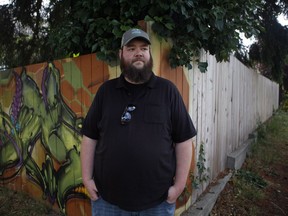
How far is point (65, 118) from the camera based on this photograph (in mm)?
3756

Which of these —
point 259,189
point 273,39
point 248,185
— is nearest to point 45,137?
point 248,185

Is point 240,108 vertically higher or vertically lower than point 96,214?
higher

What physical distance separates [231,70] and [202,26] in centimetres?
275

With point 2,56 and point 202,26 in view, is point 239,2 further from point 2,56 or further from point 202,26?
point 2,56

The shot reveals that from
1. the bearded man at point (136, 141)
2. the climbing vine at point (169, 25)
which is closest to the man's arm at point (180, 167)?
the bearded man at point (136, 141)

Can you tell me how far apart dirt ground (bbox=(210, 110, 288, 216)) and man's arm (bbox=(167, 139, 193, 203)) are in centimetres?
201

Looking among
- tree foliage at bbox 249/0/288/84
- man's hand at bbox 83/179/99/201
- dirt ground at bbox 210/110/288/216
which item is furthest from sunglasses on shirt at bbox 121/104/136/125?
tree foliage at bbox 249/0/288/84

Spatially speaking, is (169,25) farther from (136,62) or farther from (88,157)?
(88,157)

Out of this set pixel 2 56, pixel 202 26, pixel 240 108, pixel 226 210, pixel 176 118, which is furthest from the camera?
pixel 2 56

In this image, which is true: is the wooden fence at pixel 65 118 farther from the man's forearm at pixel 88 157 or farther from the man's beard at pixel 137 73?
the man's forearm at pixel 88 157

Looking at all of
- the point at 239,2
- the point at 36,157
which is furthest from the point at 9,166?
the point at 239,2

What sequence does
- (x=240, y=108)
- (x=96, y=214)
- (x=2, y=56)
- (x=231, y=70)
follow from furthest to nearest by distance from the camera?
(x=2, y=56) < (x=240, y=108) < (x=231, y=70) < (x=96, y=214)

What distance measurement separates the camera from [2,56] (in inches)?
284

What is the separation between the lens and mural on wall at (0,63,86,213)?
3.70 metres
